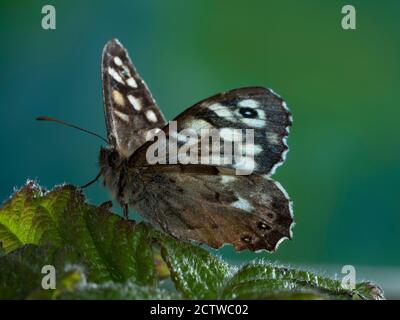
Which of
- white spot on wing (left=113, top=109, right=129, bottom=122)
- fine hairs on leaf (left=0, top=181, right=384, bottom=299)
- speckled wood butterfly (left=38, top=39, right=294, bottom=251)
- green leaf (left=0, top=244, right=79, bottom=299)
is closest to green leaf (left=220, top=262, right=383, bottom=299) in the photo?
fine hairs on leaf (left=0, top=181, right=384, bottom=299)

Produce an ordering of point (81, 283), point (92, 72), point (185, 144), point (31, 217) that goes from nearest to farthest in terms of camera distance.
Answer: point (81, 283) → point (31, 217) → point (185, 144) → point (92, 72)

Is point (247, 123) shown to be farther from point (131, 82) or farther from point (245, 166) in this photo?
point (131, 82)

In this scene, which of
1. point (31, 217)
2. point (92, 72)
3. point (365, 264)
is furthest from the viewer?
point (92, 72)

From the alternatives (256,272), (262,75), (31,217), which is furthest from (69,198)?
(262,75)

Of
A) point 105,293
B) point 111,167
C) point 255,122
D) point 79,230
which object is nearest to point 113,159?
point 111,167

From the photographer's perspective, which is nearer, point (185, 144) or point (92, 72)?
point (185, 144)

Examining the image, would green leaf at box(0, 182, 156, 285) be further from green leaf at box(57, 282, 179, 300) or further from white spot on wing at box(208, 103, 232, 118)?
white spot on wing at box(208, 103, 232, 118)

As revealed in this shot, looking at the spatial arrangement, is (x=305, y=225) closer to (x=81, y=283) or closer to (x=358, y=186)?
(x=358, y=186)

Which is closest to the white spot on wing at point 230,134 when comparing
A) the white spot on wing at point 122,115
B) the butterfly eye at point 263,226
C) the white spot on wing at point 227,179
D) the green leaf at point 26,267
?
the white spot on wing at point 227,179
